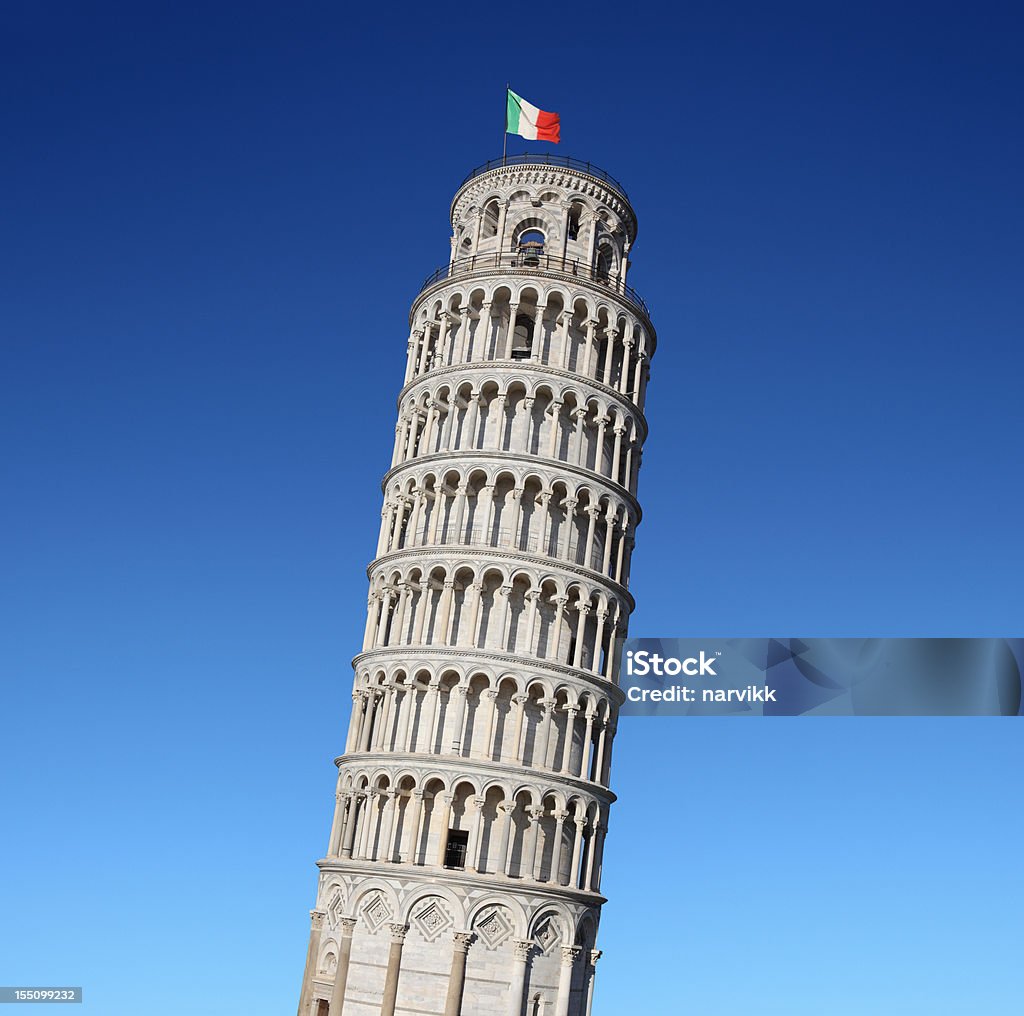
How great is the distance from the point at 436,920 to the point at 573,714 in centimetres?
1142

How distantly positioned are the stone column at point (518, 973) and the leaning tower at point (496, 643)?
0.29 ft

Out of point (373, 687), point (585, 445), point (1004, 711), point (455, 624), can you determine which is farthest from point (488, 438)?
point (1004, 711)

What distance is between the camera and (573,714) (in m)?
56.8

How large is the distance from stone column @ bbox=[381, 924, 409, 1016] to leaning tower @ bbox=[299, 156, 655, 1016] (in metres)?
0.09

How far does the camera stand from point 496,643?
56.5 metres

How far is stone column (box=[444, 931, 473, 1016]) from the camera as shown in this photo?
50719 mm

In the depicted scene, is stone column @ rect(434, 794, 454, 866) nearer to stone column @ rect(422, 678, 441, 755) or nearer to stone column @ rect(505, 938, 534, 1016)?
stone column @ rect(422, 678, 441, 755)

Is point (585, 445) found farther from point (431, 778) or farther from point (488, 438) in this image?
point (431, 778)

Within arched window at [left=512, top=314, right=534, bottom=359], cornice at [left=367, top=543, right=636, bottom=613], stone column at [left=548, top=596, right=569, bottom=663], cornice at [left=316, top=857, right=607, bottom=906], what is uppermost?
arched window at [left=512, top=314, right=534, bottom=359]

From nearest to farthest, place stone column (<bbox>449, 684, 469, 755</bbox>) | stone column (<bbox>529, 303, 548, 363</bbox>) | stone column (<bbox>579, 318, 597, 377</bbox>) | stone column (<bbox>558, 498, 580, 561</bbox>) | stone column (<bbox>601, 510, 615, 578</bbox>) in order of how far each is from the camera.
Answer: stone column (<bbox>449, 684, 469, 755</bbox>), stone column (<bbox>558, 498, 580, 561</bbox>), stone column (<bbox>601, 510, 615, 578</bbox>), stone column (<bbox>529, 303, 548, 363</bbox>), stone column (<bbox>579, 318, 597, 377</bbox>)

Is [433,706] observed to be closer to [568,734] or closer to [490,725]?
[490,725]

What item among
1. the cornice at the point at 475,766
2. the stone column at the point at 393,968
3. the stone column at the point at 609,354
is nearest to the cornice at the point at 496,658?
the cornice at the point at 475,766

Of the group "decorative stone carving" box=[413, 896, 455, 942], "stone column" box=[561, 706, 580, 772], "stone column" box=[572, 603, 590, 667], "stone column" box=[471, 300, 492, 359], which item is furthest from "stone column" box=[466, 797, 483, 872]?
"stone column" box=[471, 300, 492, 359]

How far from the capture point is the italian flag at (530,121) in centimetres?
6744
